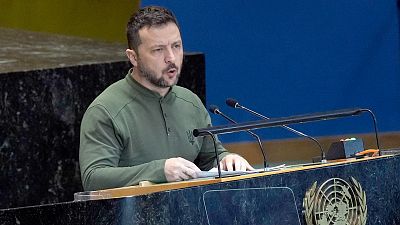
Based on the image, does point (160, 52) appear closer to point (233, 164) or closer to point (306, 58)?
point (233, 164)

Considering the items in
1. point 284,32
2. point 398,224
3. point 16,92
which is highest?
point 284,32

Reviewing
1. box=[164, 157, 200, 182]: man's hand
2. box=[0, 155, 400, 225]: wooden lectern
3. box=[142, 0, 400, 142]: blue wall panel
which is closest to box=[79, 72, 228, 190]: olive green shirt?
box=[164, 157, 200, 182]: man's hand

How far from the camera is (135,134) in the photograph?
350 centimetres

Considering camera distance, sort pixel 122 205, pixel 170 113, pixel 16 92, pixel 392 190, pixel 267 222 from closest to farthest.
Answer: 1. pixel 122 205
2. pixel 267 222
3. pixel 392 190
4. pixel 170 113
5. pixel 16 92

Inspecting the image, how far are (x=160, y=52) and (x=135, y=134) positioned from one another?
268 mm

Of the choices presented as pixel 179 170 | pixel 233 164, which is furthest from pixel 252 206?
pixel 233 164

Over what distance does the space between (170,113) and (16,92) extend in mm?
1576

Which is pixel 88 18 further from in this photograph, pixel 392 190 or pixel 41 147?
pixel 392 190

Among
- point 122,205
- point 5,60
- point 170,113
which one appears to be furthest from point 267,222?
point 5,60

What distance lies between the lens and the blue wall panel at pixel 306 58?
19.5ft

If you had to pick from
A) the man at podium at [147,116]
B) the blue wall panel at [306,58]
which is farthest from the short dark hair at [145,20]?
the blue wall panel at [306,58]

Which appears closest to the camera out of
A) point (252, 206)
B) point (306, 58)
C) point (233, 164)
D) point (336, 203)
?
point (252, 206)

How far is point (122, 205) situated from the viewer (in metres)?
2.64

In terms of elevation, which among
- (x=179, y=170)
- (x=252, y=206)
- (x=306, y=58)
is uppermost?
(x=306, y=58)
